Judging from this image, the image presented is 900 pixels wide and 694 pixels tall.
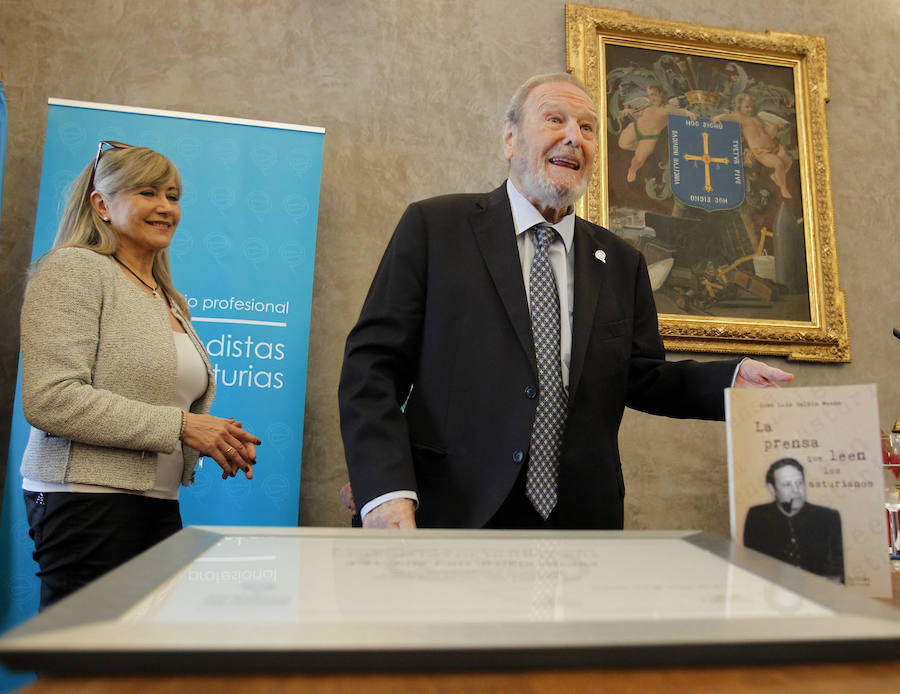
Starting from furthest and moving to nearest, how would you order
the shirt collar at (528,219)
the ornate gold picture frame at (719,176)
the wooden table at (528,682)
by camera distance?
the ornate gold picture frame at (719,176), the shirt collar at (528,219), the wooden table at (528,682)

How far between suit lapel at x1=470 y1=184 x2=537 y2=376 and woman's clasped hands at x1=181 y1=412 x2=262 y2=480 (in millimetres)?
832

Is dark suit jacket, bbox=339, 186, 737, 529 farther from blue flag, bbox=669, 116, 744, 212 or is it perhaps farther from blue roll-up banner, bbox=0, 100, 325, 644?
blue flag, bbox=669, 116, 744, 212

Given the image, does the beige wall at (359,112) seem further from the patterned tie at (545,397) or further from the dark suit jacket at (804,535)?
the dark suit jacket at (804,535)

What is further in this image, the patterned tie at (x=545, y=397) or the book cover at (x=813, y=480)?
the patterned tie at (x=545, y=397)

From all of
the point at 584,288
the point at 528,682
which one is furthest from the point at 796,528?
the point at 584,288

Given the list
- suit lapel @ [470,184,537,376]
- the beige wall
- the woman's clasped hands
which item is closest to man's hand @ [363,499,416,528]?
suit lapel @ [470,184,537,376]

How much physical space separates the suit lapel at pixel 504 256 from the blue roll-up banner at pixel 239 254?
59.3 inches

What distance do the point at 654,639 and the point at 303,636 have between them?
0.75ft

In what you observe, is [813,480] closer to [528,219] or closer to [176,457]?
[528,219]

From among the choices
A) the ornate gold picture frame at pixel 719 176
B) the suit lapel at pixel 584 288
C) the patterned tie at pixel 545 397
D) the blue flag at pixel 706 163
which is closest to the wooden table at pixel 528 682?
the patterned tie at pixel 545 397

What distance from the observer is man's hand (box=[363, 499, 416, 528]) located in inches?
55.5

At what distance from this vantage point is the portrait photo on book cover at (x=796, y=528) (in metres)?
0.98

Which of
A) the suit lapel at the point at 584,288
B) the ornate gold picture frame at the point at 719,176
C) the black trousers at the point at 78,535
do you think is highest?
the ornate gold picture frame at the point at 719,176

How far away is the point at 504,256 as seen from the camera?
1813mm
